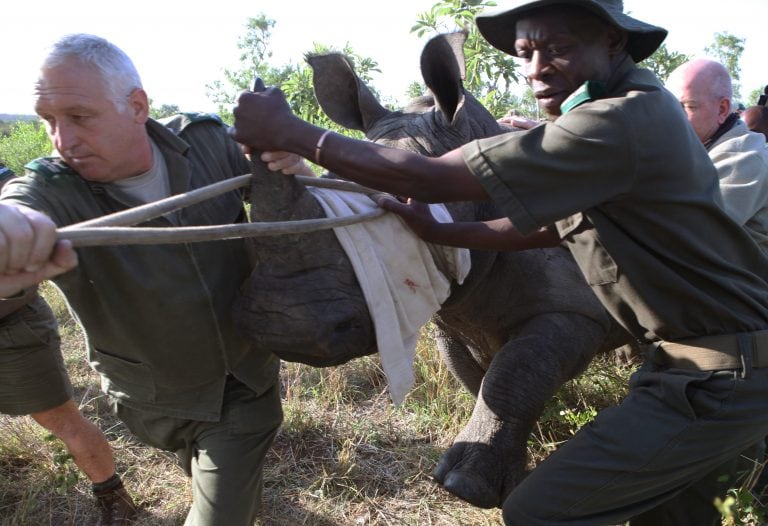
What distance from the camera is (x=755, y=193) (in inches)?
139

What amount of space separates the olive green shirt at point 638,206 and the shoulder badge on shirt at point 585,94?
1.2 inches

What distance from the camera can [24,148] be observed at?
54.5 feet

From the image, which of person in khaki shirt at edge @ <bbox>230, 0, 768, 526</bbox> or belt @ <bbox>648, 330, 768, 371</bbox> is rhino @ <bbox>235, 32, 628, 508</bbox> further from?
belt @ <bbox>648, 330, 768, 371</bbox>

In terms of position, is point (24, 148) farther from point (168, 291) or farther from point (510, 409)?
point (510, 409)

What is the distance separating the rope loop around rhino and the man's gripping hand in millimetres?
42

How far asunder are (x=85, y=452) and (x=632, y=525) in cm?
265

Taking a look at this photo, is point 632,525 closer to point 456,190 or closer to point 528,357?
point 528,357

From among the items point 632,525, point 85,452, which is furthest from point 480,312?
point 85,452

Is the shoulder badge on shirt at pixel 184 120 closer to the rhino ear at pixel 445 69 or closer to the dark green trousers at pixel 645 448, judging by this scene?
the rhino ear at pixel 445 69

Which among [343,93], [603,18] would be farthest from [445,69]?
[603,18]

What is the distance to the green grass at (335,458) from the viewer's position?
3.59 meters

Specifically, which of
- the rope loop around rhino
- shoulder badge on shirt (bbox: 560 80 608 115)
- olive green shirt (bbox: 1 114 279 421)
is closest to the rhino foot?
olive green shirt (bbox: 1 114 279 421)

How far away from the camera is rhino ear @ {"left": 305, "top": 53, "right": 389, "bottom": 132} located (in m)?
3.35

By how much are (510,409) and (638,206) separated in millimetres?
1176
